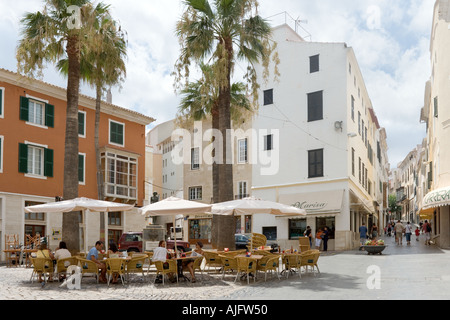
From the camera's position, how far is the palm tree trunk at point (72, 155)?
1709 centimetres

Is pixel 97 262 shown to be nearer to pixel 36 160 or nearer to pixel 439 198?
pixel 36 160

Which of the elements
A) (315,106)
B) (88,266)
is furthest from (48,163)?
(315,106)

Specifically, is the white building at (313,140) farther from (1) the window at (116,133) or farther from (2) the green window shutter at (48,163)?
(2) the green window shutter at (48,163)

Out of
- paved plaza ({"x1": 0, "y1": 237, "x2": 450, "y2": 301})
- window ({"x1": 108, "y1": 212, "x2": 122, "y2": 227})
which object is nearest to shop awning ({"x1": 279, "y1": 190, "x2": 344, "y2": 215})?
window ({"x1": 108, "y1": 212, "x2": 122, "y2": 227})

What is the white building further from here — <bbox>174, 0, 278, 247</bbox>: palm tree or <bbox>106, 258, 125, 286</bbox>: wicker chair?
<bbox>106, 258, 125, 286</bbox>: wicker chair

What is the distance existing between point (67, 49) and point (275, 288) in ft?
38.2

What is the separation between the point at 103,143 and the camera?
3053cm

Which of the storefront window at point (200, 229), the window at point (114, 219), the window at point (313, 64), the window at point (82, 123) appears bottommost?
the storefront window at point (200, 229)

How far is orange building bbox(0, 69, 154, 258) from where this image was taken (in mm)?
24766

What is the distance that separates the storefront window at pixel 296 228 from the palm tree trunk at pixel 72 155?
17294 mm

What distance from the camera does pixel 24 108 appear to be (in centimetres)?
2577

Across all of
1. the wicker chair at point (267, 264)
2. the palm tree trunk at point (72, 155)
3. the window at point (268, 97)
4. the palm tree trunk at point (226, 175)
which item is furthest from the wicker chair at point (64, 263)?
the window at point (268, 97)

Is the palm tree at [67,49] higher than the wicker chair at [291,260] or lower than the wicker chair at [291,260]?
higher

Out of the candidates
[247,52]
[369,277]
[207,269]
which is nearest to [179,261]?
[207,269]
